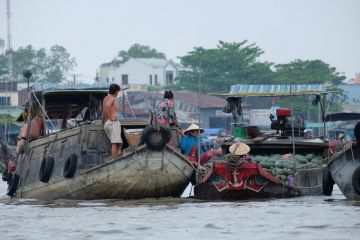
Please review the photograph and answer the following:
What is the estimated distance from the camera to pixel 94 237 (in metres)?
15.2

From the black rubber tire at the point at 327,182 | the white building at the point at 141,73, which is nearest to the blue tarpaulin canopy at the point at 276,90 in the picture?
the black rubber tire at the point at 327,182

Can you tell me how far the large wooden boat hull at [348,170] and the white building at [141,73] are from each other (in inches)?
2818

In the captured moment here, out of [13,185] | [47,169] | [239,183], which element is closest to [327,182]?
[239,183]

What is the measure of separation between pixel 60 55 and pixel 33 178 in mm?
89903

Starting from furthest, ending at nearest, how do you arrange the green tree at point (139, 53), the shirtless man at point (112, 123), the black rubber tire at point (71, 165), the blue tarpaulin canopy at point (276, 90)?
1. the green tree at point (139, 53)
2. the blue tarpaulin canopy at point (276, 90)
3. the black rubber tire at point (71, 165)
4. the shirtless man at point (112, 123)

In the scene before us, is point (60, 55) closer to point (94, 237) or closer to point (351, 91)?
point (351, 91)

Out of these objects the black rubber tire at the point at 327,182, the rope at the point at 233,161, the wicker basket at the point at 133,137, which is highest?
the wicker basket at the point at 133,137

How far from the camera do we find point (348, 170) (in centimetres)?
1950

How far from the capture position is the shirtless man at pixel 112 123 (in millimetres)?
19578

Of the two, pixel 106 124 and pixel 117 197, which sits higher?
pixel 106 124

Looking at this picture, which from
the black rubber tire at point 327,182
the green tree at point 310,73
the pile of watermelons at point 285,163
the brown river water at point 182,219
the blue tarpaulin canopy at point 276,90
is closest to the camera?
the brown river water at point 182,219

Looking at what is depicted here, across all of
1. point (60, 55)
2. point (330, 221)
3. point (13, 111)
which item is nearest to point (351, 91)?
point (13, 111)

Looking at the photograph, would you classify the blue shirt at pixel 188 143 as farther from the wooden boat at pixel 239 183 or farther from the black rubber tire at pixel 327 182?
the black rubber tire at pixel 327 182

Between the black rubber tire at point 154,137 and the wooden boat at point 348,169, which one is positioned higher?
the black rubber tire at point 154,137
